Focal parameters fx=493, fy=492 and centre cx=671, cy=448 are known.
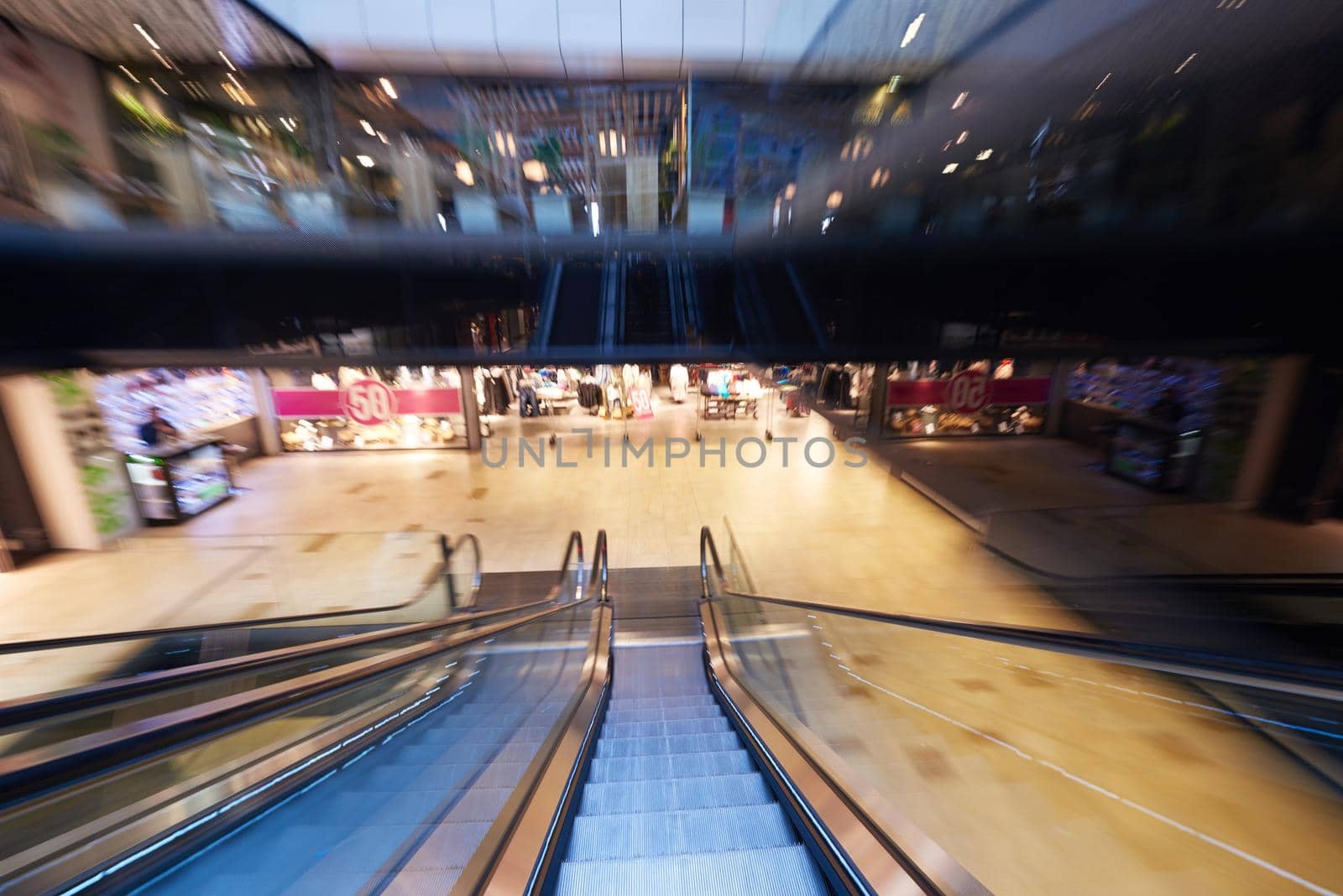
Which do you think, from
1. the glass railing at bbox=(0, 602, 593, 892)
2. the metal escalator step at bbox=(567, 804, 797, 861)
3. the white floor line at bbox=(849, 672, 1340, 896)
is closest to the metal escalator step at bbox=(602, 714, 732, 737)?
the glass railing at bbox=(0, 602, 593, 892)

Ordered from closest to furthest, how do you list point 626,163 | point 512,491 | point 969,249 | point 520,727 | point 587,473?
1. point 520,727
2. point 969,249
3. point 626,163
4. point 512,491
5. point 587,473

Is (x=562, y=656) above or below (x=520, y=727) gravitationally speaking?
below

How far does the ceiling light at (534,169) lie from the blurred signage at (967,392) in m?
6.53

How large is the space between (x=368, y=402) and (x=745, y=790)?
895cm

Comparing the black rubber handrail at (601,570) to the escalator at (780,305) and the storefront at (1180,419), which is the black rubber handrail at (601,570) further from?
the storefront at (1180,419)

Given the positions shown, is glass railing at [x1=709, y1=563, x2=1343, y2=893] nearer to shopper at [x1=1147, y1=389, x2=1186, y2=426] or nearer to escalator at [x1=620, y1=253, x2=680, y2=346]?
escalator at [x1=620, y1=253, x2=680, y2=346]

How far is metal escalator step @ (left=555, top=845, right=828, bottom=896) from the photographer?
1194 millimetres

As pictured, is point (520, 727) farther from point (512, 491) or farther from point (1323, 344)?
point (1323, 344)

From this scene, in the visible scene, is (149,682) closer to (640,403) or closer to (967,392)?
(640,403)

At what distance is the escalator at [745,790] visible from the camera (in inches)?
44.2

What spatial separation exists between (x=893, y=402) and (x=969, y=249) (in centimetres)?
479

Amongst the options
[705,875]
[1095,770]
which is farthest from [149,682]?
[1095,770]

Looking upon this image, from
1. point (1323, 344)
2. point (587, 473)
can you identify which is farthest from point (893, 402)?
point (587, 473)

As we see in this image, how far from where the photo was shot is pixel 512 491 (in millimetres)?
7348
